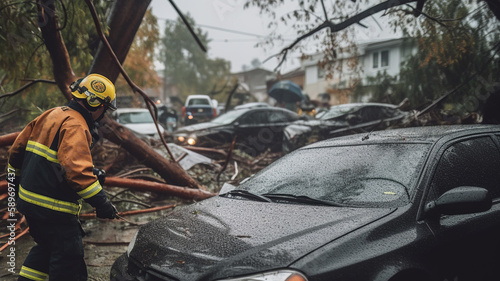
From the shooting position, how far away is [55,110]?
252 centimetres

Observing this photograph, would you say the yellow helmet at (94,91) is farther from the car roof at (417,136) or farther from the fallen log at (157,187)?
the fallen log at (157,187)

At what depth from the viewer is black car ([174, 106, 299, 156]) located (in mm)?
9797

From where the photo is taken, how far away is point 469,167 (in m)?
2.61

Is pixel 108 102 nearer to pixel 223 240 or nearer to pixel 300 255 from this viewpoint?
pixel 223 240

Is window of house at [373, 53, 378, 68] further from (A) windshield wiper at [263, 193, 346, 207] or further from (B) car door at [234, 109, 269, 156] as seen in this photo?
(A) windshield wiper at [263, 193, 346, 207]

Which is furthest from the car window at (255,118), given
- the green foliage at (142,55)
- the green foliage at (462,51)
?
the green foliage at (142,55)

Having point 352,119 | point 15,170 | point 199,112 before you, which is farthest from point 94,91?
point 199,112

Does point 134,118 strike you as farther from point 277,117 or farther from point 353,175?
point 353,175

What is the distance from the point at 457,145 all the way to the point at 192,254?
206cm

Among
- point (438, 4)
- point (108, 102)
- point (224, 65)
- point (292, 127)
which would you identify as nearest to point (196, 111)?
point (292, 127)

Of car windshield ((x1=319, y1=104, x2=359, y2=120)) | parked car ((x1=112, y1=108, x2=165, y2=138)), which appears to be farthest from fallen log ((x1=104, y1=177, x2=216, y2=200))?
parked car ((x1=112, y1=108, x2=165, y2=138))

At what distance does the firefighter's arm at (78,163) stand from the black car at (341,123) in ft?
23.7

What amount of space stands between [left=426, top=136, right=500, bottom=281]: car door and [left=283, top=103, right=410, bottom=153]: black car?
6.55 m

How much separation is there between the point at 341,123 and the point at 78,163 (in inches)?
338
